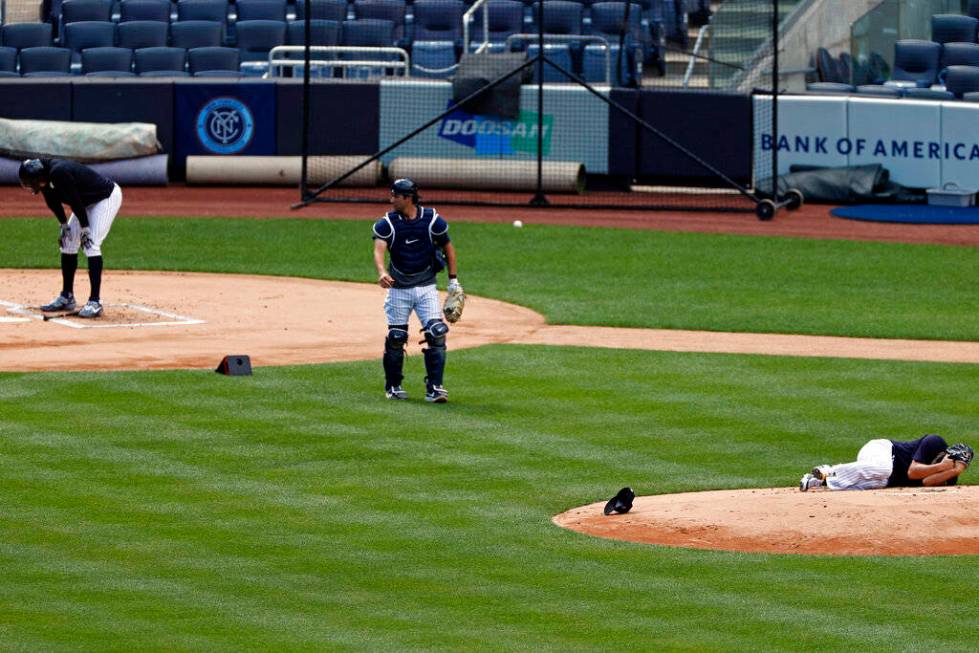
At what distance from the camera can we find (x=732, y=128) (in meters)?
30.8

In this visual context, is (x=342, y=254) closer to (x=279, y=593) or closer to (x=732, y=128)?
(x=732, y=128)

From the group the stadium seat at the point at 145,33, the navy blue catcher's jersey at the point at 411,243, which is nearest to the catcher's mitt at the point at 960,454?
the navy blue catcher's jersey at the point at 411,243

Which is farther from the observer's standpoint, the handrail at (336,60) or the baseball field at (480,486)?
the handrail at (336,60)

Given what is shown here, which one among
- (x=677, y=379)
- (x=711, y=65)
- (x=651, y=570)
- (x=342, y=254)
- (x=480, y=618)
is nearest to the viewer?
(x=480, y=618)

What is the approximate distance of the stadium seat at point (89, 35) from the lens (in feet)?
114

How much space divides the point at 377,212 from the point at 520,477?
17.2 meters

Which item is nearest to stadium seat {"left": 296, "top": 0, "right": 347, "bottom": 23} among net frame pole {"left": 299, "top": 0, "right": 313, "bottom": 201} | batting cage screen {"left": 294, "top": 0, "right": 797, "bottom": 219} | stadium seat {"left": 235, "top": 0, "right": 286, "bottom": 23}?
batting cage screen {"left": 294, "top": 0, "right": 797, "bottom": 219}

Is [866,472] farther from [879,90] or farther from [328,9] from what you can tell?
[328,9]

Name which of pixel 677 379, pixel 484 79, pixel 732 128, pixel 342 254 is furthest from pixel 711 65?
pixel 677 379

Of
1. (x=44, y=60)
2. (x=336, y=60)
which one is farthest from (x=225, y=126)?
(x=44, y=60)

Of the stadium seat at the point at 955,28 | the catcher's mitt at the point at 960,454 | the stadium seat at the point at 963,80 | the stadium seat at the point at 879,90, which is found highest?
the stadium seat at the point at 955,28

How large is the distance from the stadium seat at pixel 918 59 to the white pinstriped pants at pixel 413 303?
18.5 meters

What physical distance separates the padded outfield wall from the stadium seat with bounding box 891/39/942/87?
3373 millimetres

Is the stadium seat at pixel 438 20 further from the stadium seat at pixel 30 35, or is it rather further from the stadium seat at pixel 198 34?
the stadium seat at pixel 30 35
